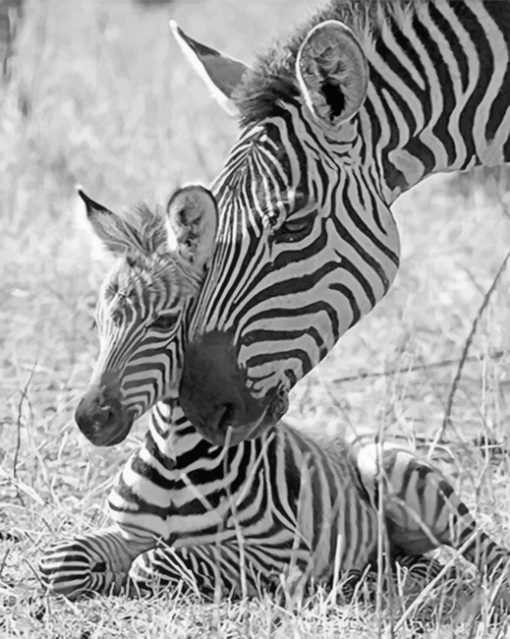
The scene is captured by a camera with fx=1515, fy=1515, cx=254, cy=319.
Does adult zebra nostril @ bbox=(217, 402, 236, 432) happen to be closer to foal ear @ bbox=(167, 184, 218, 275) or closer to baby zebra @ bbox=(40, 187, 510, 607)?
baby zebra @ bbox=(40, 187, 510, 607)

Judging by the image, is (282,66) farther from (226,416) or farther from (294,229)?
(226,416)

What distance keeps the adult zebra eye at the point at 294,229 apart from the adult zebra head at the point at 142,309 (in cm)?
19

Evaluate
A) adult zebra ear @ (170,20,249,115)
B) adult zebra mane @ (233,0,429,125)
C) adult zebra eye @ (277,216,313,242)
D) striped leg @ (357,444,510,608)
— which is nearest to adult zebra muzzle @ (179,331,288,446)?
adult zebra eye @ (277,216,313,242)

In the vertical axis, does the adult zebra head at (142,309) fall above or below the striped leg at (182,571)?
above

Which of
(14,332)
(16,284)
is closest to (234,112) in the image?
(14,332)

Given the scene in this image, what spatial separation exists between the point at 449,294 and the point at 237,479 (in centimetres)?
333

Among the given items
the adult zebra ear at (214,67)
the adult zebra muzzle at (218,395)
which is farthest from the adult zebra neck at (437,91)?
the adult zebra muzzle at (218,395)

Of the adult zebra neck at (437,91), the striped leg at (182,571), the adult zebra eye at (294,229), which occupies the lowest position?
the striped leg at (182,571)

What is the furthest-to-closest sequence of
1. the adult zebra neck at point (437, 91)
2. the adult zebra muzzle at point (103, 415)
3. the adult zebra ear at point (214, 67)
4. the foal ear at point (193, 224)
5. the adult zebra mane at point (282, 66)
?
the adult zebra ear at point (214, 67) < the adult zebra neck at point (437, 91) < the adult zebra mane at point (282, 66) < the foal ear at point (193, 224) < the adult zebra muzzle at point (103, 415)

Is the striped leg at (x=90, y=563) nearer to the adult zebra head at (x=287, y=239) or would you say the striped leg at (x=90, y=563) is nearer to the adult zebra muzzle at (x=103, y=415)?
the adult zebra muzzle at (x=103, y=415)

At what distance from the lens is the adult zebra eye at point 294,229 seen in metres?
4.18

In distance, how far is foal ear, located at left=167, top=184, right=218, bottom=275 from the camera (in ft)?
13.4

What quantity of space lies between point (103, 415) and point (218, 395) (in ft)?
1.02

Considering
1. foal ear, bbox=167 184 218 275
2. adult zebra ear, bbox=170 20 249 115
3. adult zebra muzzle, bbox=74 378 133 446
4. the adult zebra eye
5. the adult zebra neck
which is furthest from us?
adult zebra ear, bbox=170 20 249 115
